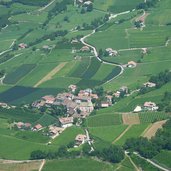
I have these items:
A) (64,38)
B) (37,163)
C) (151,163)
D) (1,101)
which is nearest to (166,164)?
(151,163)

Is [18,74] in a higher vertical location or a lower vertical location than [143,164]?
lower

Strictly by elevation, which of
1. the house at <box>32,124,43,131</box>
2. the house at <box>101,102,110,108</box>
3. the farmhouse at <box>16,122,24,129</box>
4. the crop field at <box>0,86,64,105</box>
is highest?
the house at <box>32,124,43,131</box>

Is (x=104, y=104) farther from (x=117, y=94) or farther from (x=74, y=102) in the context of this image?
(x=74, y=102)

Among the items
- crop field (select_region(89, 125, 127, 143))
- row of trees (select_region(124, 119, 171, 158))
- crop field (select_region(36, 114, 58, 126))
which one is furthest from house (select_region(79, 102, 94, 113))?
row of trees (select_region(124, 119, 171, 158))

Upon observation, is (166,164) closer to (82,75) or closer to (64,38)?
(82,75)

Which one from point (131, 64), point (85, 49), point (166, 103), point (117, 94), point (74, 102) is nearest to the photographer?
point (166, 103)

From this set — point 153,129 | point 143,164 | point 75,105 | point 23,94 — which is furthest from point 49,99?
point 143,164

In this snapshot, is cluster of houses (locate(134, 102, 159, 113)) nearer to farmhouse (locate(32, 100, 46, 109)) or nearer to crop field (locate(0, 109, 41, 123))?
crop field (locate(0, 109, 41, 123))
